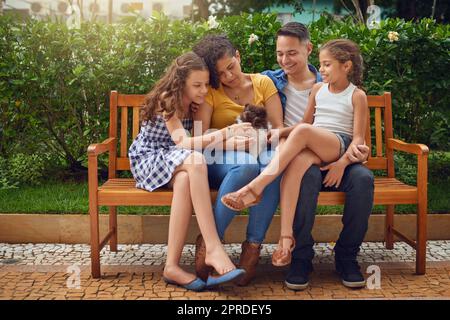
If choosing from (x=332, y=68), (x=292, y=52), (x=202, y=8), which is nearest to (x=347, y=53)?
(x=332, y=68)

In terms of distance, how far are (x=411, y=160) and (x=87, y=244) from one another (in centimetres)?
328

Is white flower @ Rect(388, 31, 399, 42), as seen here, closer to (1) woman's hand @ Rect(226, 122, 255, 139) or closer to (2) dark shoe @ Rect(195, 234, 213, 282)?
(1) woman's hand @ Rect(226, 122, 255, 139)

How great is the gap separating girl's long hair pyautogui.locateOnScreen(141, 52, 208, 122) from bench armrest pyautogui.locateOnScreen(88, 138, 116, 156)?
14.9 inches

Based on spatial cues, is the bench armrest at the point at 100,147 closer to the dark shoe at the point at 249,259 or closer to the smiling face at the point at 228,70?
the smiling face at the point at 228,70

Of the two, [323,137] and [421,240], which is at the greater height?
[323,137]

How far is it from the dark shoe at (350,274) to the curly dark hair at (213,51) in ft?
4.64

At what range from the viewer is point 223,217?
3623mm

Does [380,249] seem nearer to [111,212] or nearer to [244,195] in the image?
[244,195]

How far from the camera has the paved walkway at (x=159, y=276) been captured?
3541 mm

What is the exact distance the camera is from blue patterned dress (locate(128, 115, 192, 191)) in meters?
3.73

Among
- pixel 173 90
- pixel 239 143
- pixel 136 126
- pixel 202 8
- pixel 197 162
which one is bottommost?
pixel 197 162

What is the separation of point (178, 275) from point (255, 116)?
113 centimetres

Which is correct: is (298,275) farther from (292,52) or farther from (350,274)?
(292,52)

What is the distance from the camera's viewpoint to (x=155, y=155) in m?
3.90
